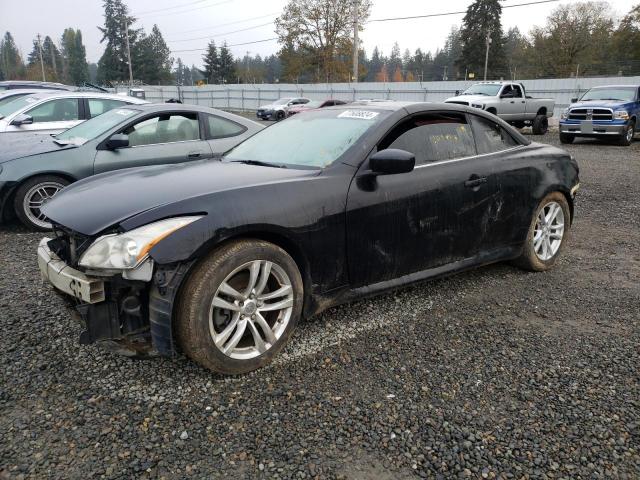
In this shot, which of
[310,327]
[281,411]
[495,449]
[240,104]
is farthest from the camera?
[240,104]

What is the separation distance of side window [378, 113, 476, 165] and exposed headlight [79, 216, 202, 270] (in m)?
1.55

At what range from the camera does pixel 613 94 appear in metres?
15.7

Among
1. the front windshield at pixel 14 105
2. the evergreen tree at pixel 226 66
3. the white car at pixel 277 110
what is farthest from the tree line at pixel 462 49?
the front windshield at pixel 14 105

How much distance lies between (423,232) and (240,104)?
42.7 meters

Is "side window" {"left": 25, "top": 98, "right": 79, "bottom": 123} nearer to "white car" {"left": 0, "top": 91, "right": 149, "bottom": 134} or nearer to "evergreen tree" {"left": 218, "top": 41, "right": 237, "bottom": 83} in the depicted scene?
"white car" {"left": 0, "top": 91, "right": 149, "bottom": 134}

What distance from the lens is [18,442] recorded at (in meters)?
2.22

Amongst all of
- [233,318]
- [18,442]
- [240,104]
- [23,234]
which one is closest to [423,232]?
[233,318]

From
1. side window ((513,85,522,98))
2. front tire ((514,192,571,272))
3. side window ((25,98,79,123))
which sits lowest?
front tire ((514,192,571,272))

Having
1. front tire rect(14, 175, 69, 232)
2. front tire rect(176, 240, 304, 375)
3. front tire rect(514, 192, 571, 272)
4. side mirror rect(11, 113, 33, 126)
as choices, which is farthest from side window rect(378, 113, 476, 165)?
side mirror rect(11, 113, 33, 126)

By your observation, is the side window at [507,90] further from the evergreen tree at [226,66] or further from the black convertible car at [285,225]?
the evergreen tree at [226,66]

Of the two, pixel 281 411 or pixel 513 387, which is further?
pixel 513 387

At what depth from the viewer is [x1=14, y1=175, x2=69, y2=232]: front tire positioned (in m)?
5.58

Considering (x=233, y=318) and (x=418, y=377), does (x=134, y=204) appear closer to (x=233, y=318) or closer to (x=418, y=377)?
(x=233, y=318)

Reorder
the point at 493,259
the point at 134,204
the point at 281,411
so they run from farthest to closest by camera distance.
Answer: the point at 493,259
the point at 134,204
the point at 281,411
